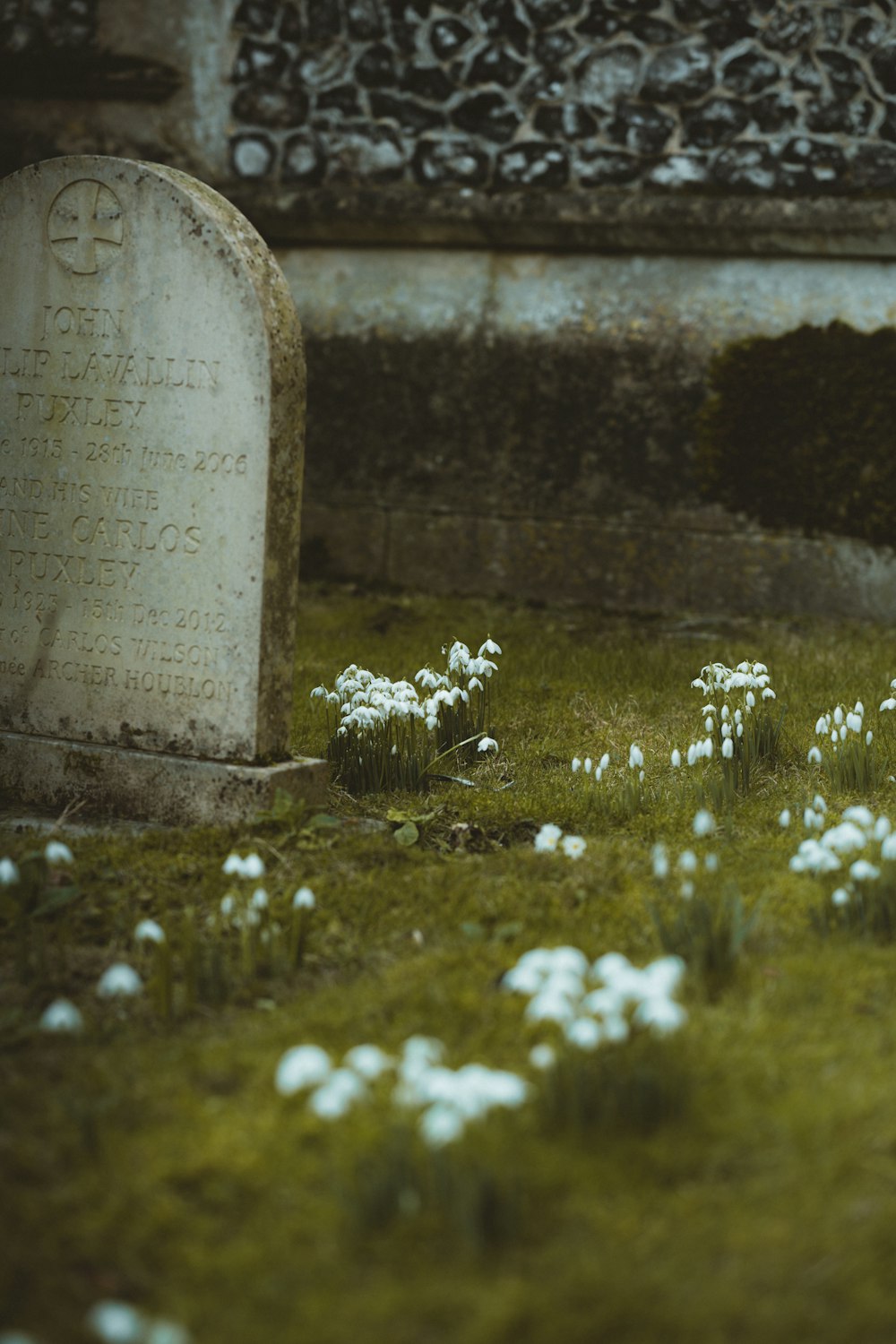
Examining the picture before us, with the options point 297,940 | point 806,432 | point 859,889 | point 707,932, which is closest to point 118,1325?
point 297,940

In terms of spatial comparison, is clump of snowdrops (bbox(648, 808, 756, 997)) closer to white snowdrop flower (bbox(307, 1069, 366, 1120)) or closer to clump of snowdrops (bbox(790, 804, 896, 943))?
clump of snowdrops (bbox(790, 804, 896, 943))

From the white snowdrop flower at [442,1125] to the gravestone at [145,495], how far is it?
94.4 inches

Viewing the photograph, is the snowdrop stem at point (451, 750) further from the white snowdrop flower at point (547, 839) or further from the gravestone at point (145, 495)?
the white snowdrop flower at point (547, 839)

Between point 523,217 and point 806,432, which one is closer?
point 806,432

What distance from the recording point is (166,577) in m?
4.95

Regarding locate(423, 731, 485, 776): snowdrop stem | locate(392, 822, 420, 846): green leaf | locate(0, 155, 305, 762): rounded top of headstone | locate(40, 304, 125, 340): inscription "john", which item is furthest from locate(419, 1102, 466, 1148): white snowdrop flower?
locate(40, 304, 125, 340): inscription "john"

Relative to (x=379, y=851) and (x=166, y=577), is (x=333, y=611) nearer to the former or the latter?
(x=166, y=577)

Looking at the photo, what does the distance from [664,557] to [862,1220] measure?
6.93 meters

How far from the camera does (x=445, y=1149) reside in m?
A: 2.47

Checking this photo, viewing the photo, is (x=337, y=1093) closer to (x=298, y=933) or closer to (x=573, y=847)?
(x=298, y=933)

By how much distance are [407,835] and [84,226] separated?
2401mm

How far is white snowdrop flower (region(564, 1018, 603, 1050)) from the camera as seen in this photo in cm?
262

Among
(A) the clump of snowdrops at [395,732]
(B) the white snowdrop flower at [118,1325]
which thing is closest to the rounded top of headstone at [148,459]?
(A) the clump of snowdrops at [395,732]

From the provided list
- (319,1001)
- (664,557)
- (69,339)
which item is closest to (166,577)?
(69,339)
